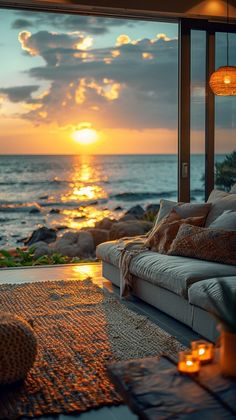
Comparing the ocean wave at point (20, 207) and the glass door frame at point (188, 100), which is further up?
the glass door frame at point (188, 100)

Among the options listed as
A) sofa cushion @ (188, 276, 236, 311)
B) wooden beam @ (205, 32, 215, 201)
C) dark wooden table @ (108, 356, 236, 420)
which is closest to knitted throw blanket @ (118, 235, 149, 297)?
sofa cushion @ (188, 276, 236, 311)

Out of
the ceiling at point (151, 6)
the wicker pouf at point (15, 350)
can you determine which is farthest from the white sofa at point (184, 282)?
the ceiling at point (151, 6)

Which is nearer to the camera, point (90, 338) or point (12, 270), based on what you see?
point (90, 338)

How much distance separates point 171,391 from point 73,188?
49.7 ft

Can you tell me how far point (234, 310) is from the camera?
84.4 inches

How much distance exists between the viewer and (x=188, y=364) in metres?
2.26

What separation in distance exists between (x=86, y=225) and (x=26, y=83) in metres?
3.98

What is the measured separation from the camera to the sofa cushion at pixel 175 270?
4016 mm

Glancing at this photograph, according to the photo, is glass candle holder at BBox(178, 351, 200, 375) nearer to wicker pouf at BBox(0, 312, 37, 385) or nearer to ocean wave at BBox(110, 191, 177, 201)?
wicker pouf at BBox(0, 312, 37, 385)

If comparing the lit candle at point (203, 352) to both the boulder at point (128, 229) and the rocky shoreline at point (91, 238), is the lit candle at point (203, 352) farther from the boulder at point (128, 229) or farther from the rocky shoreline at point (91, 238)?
the boulder at point (128, 229)

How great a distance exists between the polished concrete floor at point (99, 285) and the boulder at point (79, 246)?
9.10 ft

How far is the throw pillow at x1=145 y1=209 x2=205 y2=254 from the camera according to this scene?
5.00 metres

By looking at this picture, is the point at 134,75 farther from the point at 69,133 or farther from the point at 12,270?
the point at 12,270

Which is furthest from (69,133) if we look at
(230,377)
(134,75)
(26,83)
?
(230,377)
